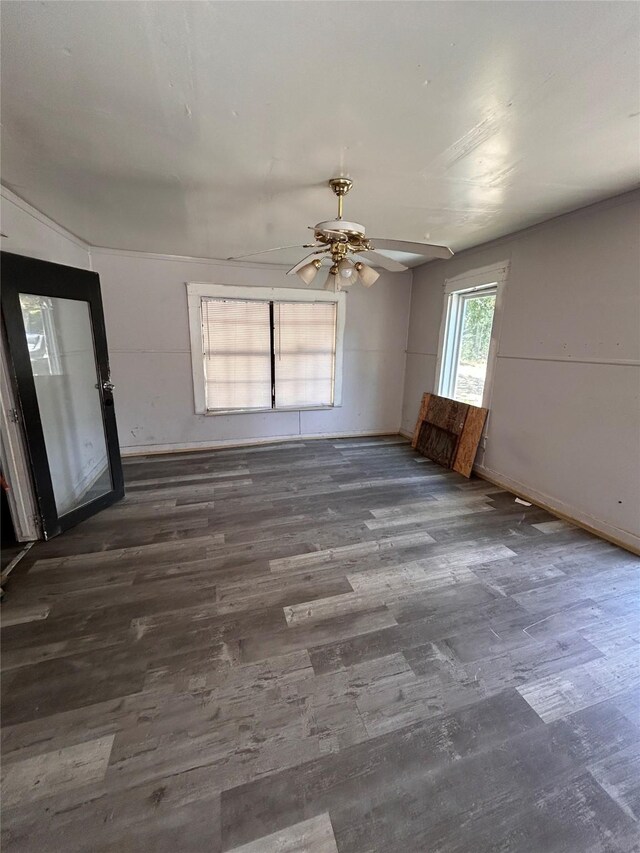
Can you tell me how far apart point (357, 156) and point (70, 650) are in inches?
119

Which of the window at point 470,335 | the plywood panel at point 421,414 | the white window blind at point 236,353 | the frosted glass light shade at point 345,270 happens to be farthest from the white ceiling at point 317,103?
the plywood panel at point 421,414

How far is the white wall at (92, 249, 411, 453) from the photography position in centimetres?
411

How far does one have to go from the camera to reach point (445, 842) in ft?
3.43

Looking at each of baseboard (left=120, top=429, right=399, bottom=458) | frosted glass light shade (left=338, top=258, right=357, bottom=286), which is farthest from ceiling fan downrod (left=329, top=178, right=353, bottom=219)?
baseboard (left=120, top=429, right=399, bottom=458)

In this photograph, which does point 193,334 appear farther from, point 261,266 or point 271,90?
point 271,90

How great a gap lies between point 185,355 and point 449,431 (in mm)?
3574

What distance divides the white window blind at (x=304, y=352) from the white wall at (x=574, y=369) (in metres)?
2.11

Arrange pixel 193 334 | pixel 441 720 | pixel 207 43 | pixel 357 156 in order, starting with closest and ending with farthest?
pixel 207 43 → pixel 441 720 → pixel 357 156 → pixel 193 334

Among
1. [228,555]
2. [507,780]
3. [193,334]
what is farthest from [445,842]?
[193,334]

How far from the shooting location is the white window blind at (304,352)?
472cm

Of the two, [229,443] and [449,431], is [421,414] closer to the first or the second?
[449,431]

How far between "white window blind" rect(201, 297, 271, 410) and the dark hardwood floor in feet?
7.53

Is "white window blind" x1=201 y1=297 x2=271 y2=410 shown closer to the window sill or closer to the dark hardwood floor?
the window sill

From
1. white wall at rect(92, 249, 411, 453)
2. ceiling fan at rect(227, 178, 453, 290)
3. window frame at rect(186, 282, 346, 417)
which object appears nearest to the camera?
ceiling fan at rect(227, 178, 453, 290)
